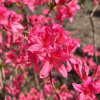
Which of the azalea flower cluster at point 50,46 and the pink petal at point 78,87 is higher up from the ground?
the azalea flower cluster at point 50,46

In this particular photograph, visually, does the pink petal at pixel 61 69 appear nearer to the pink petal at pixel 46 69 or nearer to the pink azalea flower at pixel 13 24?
the pink petal at pixel 46 69

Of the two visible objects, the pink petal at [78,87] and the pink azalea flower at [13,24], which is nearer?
the pink petal at [78,87]

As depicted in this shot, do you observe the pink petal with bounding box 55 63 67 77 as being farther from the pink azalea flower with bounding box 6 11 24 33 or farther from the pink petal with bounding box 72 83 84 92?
the pink azalea flower with bounding box 6 11 24 33

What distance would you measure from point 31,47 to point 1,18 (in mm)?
441

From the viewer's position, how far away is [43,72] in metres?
0.77

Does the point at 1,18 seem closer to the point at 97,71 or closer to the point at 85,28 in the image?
the point at 97,71

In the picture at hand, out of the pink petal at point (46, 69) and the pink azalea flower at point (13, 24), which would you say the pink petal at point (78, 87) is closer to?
the pink petal at point (46, 69)

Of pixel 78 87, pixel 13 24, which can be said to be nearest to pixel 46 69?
pixel 78 87

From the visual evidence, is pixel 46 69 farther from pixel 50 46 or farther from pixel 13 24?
pixel 13 24

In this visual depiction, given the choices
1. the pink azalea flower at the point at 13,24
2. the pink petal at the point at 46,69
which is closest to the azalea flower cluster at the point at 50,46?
the pink petal at the point at 46,69

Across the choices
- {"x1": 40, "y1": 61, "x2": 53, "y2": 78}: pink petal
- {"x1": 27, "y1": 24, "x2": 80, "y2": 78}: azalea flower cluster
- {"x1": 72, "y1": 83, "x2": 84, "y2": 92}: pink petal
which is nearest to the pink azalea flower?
{"x1": 27, "y1": 24, "x2": 80, "y2": 78}: azalea flower cluster

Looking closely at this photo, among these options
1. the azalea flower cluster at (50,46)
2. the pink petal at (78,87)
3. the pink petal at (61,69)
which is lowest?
the pink petal at (78,87)

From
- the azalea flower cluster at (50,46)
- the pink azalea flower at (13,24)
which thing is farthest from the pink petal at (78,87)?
the pink azalea flower at (13,24)

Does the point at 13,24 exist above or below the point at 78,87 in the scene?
above
